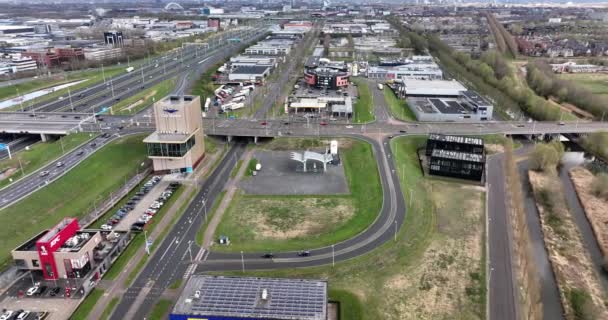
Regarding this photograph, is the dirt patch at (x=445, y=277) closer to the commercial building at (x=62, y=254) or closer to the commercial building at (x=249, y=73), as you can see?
the commercial building at (x=62, y=254)

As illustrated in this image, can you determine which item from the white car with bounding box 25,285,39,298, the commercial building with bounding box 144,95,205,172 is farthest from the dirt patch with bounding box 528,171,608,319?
the commercial building with bounding box 144,95,205,172

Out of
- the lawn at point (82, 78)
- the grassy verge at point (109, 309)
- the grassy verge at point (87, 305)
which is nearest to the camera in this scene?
the grassy verge at point (109, 309)

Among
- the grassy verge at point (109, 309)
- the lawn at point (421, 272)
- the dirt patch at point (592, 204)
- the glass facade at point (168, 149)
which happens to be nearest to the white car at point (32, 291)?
the grassy verge at point (109, 309)

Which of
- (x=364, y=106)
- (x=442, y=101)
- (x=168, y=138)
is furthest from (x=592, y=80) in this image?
(x=168, y=138)

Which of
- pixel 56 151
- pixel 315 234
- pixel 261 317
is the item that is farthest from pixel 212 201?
pixel 56 151

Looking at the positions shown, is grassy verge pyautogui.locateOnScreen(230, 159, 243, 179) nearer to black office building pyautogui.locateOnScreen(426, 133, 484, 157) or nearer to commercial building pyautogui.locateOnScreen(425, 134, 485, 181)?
commercial building pyautogui.locateOnScreen(425, 134, 485, 181)

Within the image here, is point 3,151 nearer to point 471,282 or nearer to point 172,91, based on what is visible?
point 172,91
